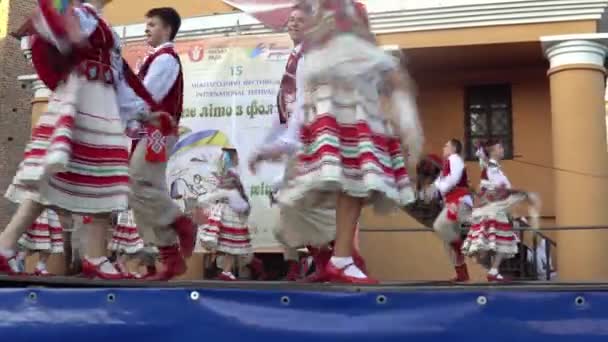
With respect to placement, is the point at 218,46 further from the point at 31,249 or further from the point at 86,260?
the point at 86,260

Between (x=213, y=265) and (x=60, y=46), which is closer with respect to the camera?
(x=60, y=46)

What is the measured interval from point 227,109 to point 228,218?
5.83ft

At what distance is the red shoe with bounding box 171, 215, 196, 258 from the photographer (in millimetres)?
4289

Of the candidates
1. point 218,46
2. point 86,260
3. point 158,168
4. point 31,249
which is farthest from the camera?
point 218,46

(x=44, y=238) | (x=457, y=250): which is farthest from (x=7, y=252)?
(x=44, y=238)

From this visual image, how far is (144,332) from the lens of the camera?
7.84 ft

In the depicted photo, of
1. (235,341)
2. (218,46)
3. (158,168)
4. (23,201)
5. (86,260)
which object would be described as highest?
(218,46)

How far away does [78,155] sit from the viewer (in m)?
3.44

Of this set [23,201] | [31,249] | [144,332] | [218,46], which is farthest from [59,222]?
[144,332]

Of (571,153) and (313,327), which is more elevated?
(571,153)

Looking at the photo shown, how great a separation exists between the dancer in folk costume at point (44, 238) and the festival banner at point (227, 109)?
146cm

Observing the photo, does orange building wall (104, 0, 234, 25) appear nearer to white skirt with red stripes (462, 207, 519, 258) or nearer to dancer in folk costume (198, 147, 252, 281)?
dancer in folk costume (198, 147, 252, 281)

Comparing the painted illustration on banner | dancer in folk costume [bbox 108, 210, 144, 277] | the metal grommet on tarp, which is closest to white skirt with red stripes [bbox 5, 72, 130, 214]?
the metal grommet on tarp

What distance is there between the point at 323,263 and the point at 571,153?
20.4 ft
